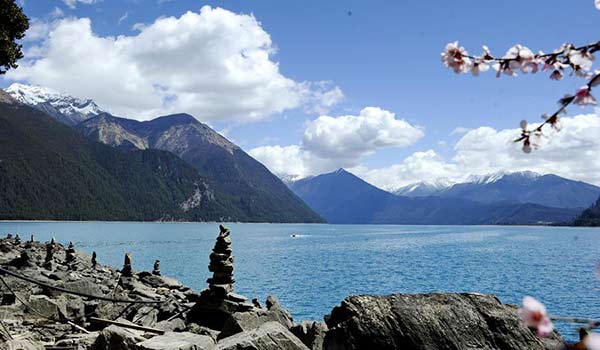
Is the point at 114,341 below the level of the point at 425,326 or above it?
below

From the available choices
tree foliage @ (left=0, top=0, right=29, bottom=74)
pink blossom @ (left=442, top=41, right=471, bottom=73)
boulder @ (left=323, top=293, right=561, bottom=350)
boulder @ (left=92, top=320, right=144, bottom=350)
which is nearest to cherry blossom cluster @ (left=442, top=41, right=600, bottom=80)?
pink blossom @ (left=442, top=41, right=471, bottom=73)

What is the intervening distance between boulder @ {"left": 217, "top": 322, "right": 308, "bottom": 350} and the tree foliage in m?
22.2

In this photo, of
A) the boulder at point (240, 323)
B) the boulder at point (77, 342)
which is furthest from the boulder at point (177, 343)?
the boulder at point (240, 323)

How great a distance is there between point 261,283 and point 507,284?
2856cm

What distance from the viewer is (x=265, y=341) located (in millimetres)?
9742

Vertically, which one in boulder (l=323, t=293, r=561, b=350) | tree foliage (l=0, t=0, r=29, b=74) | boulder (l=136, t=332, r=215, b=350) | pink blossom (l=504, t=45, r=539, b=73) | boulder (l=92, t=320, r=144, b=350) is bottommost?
boulder (l=92, t=320, r=144, b=350)

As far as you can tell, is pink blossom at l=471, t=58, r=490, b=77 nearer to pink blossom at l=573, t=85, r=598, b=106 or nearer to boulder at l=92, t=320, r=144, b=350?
pink blossom at l=573, t=85, r=598, b=106

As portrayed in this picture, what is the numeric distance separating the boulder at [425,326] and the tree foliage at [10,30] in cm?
2347

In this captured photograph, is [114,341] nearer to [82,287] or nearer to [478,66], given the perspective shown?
[478,66]

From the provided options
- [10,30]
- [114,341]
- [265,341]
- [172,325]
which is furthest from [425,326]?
[10,30]

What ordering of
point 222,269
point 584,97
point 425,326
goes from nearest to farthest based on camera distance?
point 584,97
point 425,326
point 222,269

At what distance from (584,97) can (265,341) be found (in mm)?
8154

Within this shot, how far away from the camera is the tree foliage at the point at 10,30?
24.7 meters

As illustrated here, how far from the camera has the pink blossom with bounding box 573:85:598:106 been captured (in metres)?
2.94
